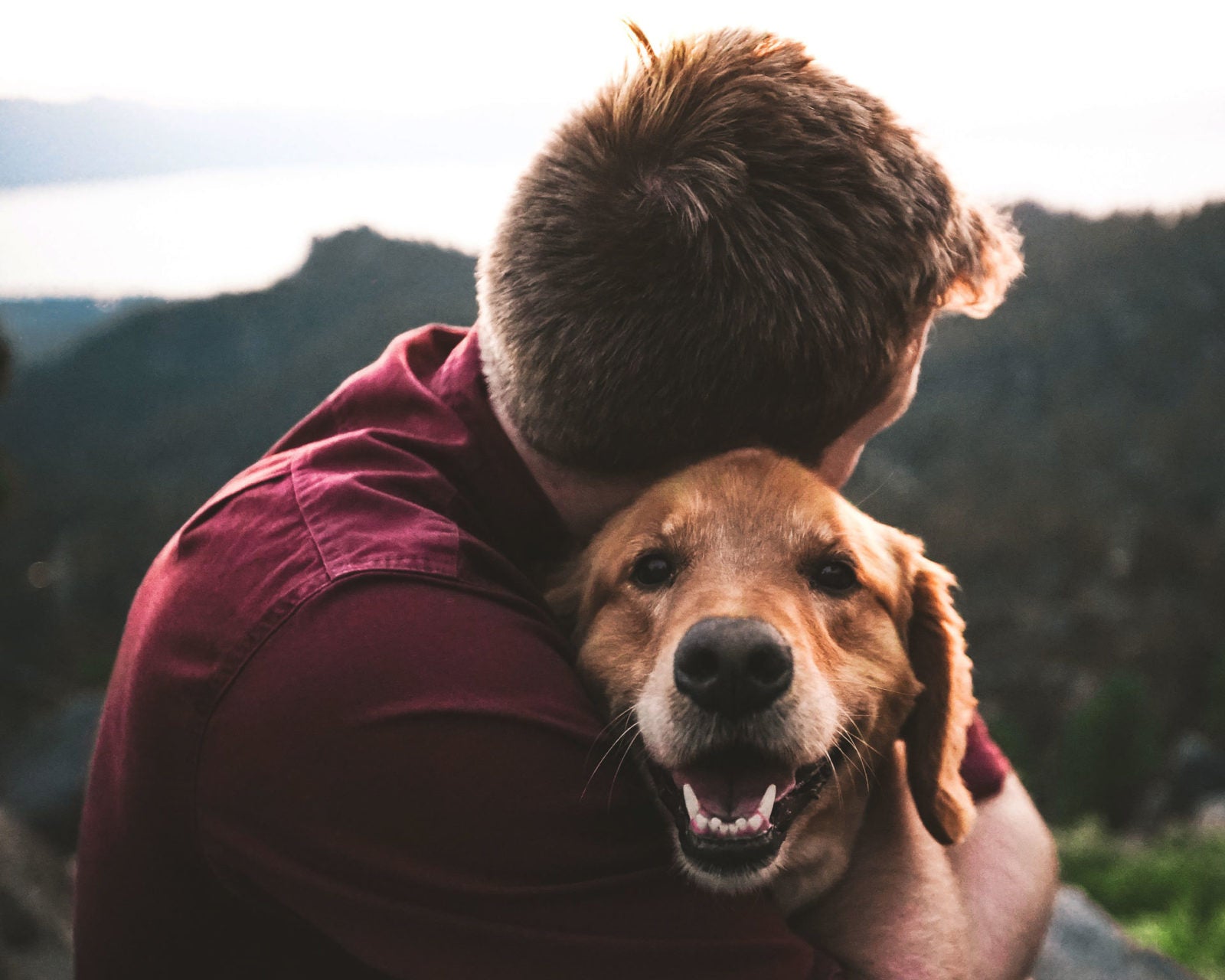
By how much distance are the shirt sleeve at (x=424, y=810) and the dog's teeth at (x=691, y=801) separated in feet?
0.99

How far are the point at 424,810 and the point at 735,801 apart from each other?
0.84 metres

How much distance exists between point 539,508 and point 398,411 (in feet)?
1.43

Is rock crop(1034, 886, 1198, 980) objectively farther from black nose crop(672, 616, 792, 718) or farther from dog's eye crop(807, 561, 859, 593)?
black nose crop(672, 616, 792, 718)

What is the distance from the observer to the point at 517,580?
2.09 m

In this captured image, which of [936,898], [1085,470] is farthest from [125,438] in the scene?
[1085,470]

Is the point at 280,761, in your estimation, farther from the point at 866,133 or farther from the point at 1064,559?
the point at 1064,559

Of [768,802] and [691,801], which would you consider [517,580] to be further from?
[768,802]

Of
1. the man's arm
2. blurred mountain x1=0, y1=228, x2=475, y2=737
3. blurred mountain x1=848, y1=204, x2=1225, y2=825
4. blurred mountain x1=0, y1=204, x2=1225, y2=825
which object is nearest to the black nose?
the man's arm

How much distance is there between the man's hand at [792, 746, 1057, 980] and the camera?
2.15 meters

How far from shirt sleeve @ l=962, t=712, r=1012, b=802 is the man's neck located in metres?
1.31

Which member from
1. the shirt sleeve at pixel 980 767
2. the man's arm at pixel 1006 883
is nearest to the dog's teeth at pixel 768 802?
the man's arm at pixel 1006 883

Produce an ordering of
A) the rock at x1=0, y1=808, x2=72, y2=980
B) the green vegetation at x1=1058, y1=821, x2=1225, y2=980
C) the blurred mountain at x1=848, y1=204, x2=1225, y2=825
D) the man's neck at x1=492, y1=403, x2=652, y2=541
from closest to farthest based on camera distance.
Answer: the man's neck at x1=492, y1=403, x2=652, y2=541, the rock at x1=0, y1=808, x2=72, y2=980, the green vegetation at x1=1058, y1=821, x2=1225, y2=980, the blurred mountain at x1=848, y1=204, x2=1225, y2=825

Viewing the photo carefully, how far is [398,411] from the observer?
7.68 feet

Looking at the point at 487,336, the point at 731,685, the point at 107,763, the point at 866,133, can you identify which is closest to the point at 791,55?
the point at 866,133
